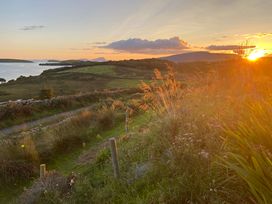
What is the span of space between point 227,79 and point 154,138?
3.82 m

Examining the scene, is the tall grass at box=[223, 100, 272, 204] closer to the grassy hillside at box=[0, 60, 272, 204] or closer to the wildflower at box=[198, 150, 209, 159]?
the grassy hillside at box=[0, 60, 272, 204]

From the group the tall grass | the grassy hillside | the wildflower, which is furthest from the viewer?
the wildflower

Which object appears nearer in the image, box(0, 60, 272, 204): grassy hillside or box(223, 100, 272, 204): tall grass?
box(223, 100, 272, 204): tall grass

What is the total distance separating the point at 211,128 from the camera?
6156mm

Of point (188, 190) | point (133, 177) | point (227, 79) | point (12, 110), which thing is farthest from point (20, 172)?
point (12, 110)

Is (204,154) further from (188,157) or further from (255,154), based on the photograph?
(255,154)

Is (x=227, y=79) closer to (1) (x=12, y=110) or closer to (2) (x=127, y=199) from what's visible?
(2) (x=127, y=199)

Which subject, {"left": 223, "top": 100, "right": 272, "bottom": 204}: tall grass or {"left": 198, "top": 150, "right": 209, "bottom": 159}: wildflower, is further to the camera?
{"left": 198, "top": 150, "right": 209, "bottom": 159}: wildflower

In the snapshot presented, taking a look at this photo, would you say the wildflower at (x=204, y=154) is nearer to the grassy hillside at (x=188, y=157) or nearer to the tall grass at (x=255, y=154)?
the grassy hillside at (x=188, y=157)

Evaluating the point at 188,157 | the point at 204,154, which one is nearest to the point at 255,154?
the point at 204,154

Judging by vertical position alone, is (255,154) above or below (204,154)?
above

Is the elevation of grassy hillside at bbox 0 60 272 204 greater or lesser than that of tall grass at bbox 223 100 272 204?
lesser

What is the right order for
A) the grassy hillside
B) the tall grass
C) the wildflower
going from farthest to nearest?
the wildflower < the grassy hillside < the tall grass

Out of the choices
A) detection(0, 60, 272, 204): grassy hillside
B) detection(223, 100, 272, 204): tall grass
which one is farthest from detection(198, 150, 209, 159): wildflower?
detection(223, 100, 272, 204): tall grass
